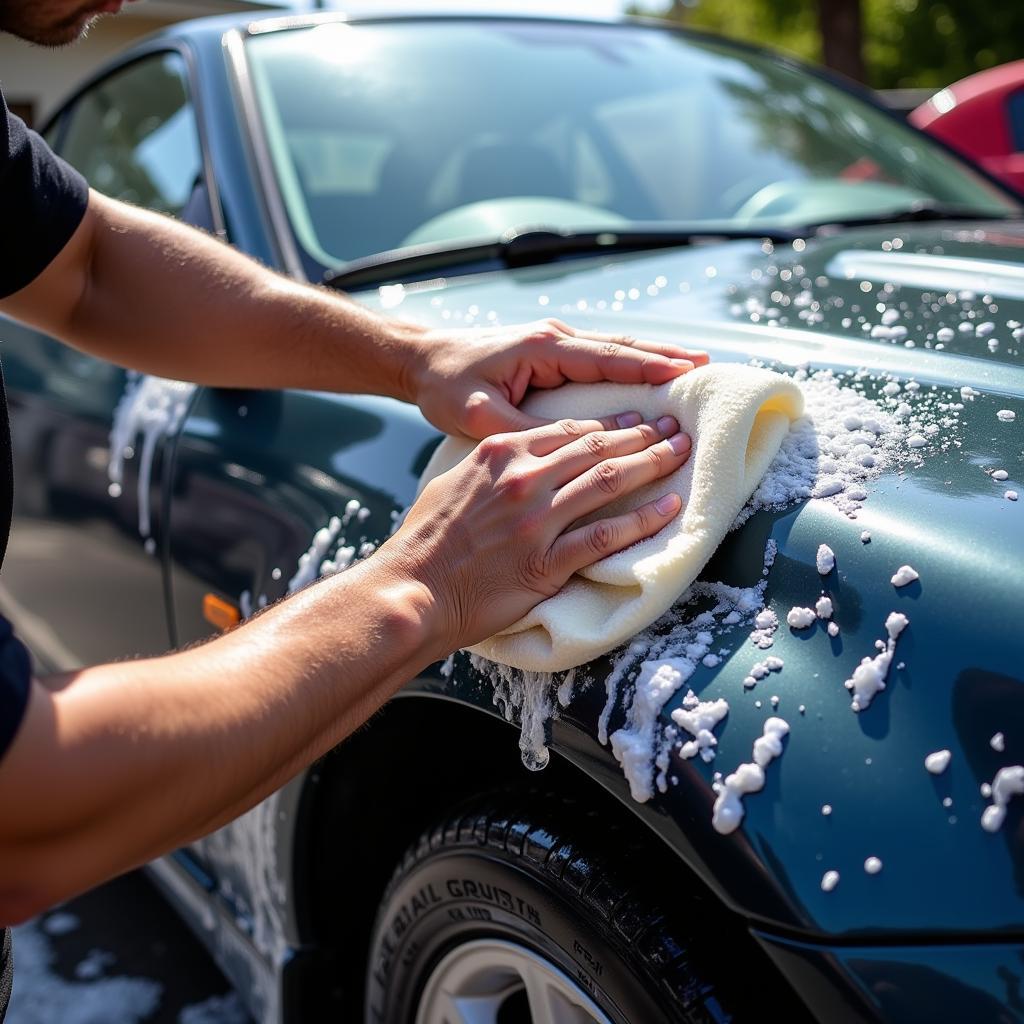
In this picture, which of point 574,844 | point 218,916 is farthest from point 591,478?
point 218,916

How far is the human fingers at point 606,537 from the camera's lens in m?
1.16

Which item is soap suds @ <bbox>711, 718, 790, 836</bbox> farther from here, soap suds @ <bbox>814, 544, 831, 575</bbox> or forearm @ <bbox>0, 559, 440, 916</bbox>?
forearm @ <bbox>0, 559, 440, 916</bbox>

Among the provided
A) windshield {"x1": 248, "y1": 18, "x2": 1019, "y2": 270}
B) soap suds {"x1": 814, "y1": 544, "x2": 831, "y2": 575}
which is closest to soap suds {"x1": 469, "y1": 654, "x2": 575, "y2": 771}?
soap suds {"x1": 814, "y1": 544, "x2": 831, "y2": 575}

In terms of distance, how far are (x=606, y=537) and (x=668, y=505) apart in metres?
0.07

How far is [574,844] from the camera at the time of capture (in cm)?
118

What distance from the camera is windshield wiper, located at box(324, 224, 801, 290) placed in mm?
1983

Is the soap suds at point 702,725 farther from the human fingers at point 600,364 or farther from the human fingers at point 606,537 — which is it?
the human fingers at point 600,364

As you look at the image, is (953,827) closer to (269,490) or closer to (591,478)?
(591,478)

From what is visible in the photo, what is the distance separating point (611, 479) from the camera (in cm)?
119

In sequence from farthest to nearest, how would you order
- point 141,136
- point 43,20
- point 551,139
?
point 141,136, point 551,139, point 43,20

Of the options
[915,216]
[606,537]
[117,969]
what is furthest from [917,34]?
[606,537]

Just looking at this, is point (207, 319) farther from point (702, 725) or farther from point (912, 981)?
point (912, 981)

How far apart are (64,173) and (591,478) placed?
3.00 ft

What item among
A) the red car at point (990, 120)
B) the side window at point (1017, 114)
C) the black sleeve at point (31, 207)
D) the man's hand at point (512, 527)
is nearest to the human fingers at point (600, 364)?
the man's hand at point (512, 527)
